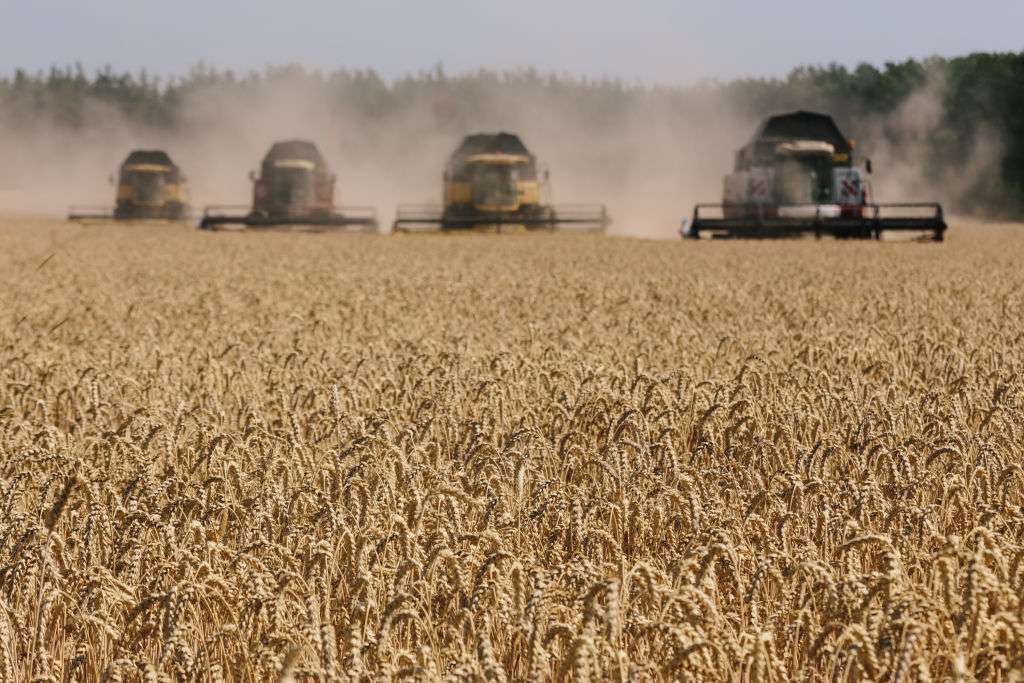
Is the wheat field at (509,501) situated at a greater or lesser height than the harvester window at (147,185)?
lesser

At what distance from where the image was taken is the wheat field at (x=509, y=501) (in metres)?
2.67

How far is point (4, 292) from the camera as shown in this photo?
12461mm

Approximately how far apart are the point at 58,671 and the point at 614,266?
54.5 ft

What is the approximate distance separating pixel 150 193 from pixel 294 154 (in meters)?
7.94

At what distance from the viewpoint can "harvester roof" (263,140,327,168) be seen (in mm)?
38500

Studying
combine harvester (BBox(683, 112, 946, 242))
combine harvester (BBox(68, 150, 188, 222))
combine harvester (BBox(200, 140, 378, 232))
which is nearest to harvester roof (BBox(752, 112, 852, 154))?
combine harvester (BBox(683, 112, 946, 242))

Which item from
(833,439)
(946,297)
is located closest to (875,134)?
(946,297)

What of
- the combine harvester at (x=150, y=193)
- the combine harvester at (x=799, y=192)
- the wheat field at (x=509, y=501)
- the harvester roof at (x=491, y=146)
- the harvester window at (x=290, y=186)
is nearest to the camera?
the wheat field at (x=509, y=501)

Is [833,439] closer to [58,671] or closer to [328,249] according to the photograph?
[58,671]

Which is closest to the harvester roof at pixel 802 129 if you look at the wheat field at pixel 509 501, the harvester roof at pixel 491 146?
the harvester roof at pixel 491 146

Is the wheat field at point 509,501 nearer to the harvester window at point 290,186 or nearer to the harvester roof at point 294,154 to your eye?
the harvester window at point 290,186

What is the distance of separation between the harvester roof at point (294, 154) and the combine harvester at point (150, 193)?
6.42 metres

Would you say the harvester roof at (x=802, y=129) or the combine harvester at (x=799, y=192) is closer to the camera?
the combine harvester at (x=799, y=192)

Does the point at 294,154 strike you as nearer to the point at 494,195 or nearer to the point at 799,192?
the point at 494,195
